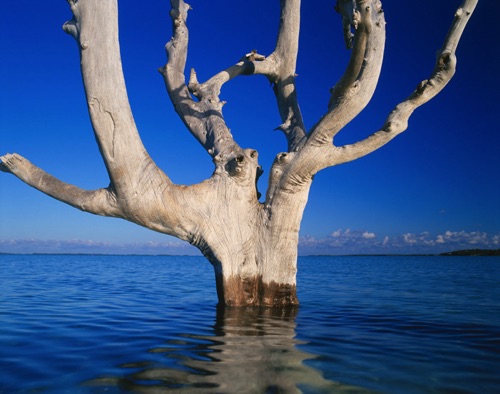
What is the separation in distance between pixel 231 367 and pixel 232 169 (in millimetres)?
3594

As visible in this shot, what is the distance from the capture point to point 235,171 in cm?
704

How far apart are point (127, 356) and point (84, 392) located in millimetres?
1238

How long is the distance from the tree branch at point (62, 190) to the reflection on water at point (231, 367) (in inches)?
92.7

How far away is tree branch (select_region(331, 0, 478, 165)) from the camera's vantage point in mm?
5891

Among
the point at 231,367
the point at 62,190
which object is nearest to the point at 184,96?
the point at 62,190

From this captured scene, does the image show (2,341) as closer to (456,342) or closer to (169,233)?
(169,233)

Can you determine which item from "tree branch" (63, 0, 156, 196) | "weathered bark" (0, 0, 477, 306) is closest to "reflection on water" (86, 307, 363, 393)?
"weathered bark" (0, 0, 477, 306)

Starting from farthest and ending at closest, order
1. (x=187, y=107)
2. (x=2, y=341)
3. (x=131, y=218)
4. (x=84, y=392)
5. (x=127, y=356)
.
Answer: (x=187, y=107)
(x=131, y=218)
(x=2, y=341)
(x=127, y=356)
(x=84, y=392)

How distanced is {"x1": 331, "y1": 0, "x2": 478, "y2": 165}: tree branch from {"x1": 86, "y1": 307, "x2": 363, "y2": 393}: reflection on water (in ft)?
9.60

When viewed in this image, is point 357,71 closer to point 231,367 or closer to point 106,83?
point 106,83

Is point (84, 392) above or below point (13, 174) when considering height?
below

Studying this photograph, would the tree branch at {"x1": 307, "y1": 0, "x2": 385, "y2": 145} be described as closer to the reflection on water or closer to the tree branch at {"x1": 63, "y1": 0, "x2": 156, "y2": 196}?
the tree branch at {"x1": 63, "y1": 0, "x2": 156, "y2": 196}

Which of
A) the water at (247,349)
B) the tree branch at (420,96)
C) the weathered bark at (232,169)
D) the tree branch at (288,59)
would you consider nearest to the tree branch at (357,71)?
the weathered bark at (232,169)

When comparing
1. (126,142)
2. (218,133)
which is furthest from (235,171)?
(126,142)
